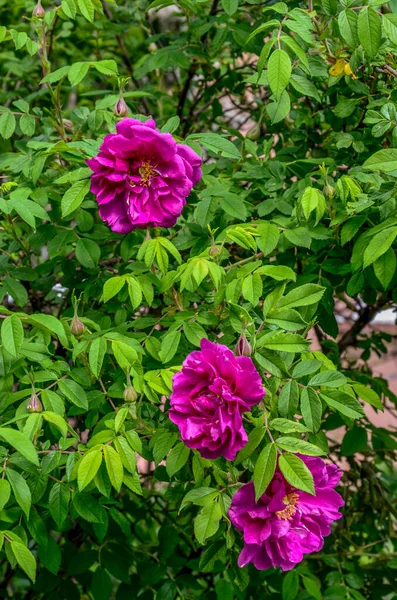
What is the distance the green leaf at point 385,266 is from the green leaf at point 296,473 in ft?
1.47

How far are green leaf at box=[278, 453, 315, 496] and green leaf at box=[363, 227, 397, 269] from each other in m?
0.41

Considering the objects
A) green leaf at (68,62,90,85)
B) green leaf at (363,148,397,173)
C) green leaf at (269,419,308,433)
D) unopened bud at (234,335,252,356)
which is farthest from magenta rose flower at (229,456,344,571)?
green leaf at (68,62,90,85)

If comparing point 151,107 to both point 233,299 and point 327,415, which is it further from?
point 233,299

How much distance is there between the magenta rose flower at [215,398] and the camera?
1.37m

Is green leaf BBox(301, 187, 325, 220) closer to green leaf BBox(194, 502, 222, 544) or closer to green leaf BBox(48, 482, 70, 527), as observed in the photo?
green leaf BBox(194, 502, 222, 544)

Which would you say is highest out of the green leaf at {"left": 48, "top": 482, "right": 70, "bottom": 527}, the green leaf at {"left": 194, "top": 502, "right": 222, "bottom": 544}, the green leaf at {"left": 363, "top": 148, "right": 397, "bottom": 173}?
the green leaf at {"left": 363, "top": 148, "right": 397, "bottom": 173}

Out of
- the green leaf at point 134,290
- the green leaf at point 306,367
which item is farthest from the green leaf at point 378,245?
the green leaf at point 134,290

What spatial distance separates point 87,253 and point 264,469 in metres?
0.80

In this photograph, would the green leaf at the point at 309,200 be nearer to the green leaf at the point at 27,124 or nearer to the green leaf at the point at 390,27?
the green leaf at the point at 390,27

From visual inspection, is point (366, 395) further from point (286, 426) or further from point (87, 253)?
point (87, 253)

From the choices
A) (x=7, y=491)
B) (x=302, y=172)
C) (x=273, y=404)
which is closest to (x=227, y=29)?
(x=302, y=172)

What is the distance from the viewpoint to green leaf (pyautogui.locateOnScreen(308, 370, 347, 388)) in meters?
1.52

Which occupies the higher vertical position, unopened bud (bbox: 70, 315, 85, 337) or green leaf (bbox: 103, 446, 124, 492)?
unopened bud (bbox: 70, 315, 85, 337)

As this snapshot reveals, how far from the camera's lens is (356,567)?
8.44 ft
